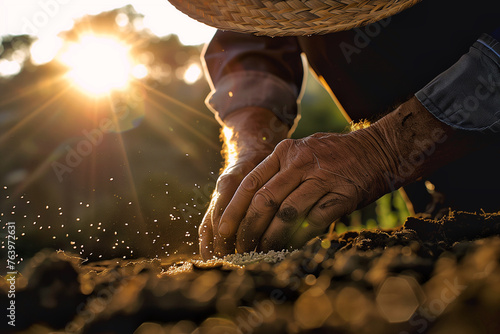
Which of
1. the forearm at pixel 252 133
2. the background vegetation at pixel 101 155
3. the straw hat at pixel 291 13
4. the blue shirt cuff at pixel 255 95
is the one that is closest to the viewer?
the straw hat at pixel 291 13

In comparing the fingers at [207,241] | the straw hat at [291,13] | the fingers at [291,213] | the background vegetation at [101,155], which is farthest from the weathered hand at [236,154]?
the background vegetation at [101,155]

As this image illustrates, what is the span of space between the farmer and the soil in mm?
510

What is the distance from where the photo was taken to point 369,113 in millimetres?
1901

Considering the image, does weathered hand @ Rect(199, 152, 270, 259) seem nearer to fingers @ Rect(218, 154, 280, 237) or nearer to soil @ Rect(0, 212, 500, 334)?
fingers @ Rect(218, 154, 280, 237)

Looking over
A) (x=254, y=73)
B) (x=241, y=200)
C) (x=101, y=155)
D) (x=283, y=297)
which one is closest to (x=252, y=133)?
(x=254, y=73)

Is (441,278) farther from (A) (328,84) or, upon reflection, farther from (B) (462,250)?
(A) (328,84)

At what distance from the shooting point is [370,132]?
4.67ft

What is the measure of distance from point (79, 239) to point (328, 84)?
474cm

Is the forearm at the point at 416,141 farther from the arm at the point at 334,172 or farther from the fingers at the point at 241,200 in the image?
the fingers at the point at 241,200

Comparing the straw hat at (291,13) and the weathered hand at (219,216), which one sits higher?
the straw hat at (291,13)

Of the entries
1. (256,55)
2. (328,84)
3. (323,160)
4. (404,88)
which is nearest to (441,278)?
(323,160)

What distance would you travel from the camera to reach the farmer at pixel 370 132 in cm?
122

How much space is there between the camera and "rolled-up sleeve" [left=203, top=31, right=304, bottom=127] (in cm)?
198

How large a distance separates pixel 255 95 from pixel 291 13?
1.09 meters
